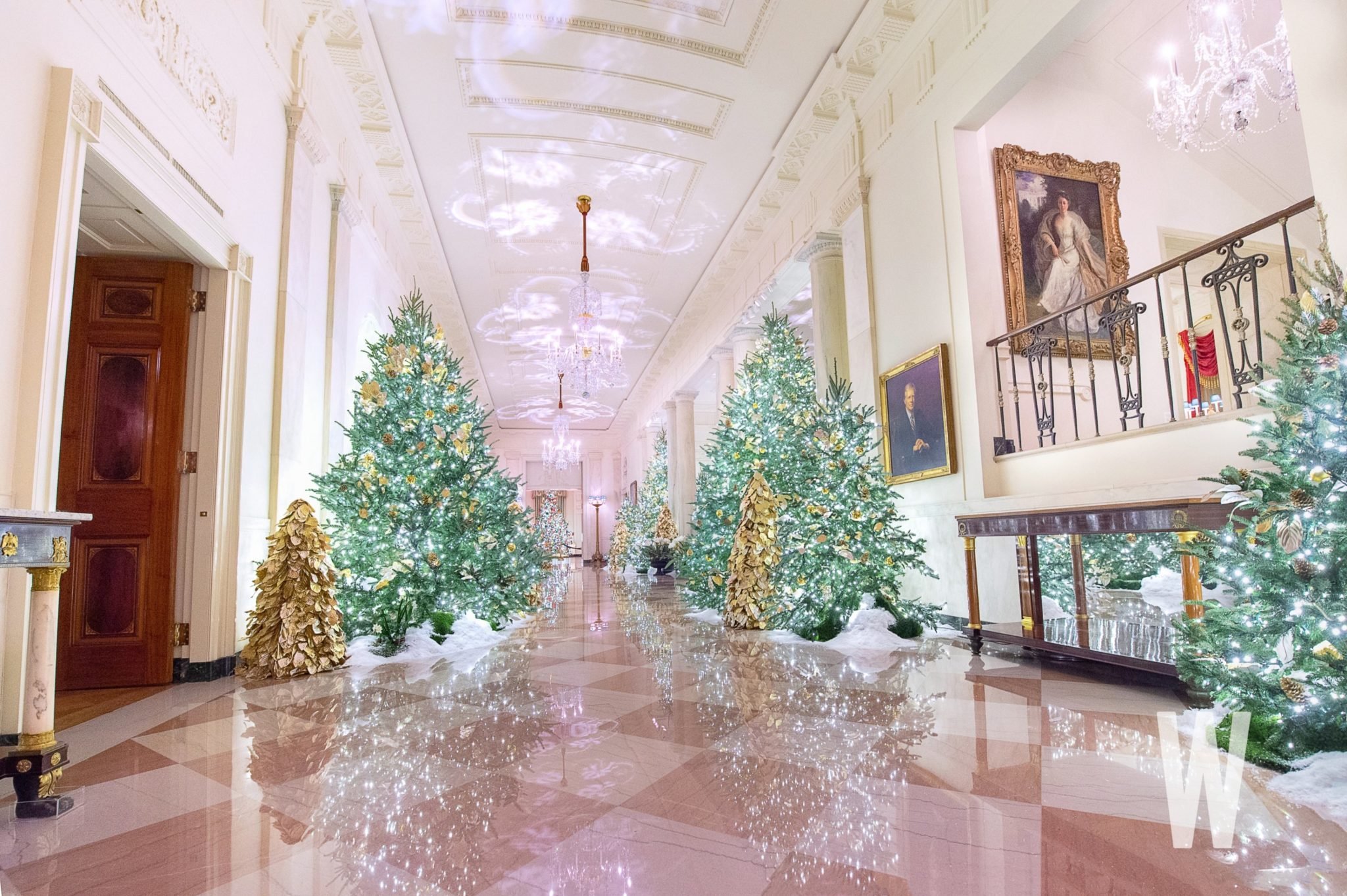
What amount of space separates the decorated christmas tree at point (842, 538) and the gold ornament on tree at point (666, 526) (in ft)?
30.2

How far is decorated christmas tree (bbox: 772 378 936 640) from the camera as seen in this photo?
5695 millimetres

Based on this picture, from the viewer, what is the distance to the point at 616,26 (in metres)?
6.27

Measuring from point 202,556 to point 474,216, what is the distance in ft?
21.4

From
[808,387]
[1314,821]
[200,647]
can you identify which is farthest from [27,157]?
[808,387]

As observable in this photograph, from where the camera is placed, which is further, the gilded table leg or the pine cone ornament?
the gilded table leg

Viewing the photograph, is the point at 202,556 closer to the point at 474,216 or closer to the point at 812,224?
the point at 474,216

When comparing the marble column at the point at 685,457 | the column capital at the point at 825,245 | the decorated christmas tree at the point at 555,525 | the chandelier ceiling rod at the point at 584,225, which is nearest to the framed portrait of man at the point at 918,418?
the column capital at the point at 825,245

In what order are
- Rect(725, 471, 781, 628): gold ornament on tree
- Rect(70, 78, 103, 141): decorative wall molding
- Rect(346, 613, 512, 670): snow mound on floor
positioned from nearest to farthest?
Rect(70, 78, 103, 141): decorative wall molding < Rect(346, 613, 512, 670): snow mound on floor < Rect(725, 471, 781, 628): gold ornament on tree

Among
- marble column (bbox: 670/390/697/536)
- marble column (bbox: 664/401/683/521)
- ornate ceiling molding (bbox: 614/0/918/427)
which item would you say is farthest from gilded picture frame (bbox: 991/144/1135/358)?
marble column (bbox: 664/401/683/521)

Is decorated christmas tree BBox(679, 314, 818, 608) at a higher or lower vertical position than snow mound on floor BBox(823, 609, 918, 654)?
higher

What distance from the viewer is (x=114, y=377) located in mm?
4574

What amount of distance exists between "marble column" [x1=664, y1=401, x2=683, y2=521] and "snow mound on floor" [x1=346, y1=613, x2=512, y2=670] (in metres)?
8.99

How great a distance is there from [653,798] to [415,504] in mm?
4210

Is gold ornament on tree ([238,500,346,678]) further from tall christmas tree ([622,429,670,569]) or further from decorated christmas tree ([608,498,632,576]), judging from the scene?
decorated christmas tree ([608,498,632,576])
